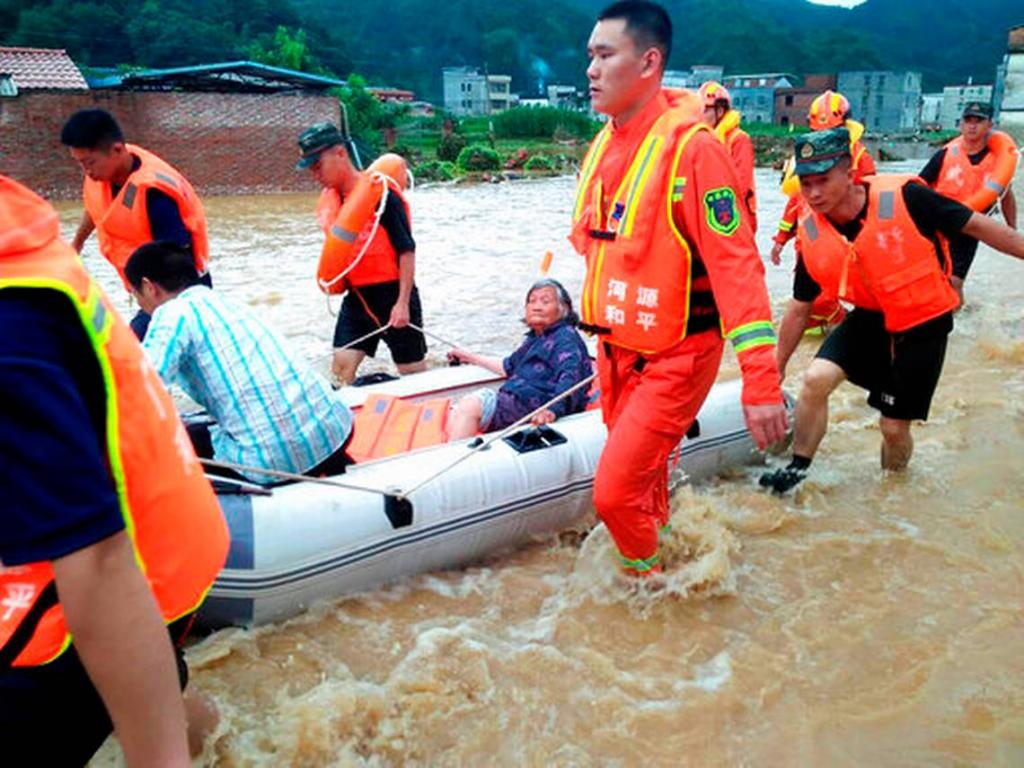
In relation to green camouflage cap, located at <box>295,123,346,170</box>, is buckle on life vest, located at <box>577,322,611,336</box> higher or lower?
lower

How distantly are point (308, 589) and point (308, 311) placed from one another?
5.46 metres

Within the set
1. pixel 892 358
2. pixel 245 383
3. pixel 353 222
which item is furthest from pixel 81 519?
pixel 353 222

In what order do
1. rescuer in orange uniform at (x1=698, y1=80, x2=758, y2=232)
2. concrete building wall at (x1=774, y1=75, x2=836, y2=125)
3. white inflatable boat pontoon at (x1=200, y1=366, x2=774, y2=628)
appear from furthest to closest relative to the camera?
1. concrete building wall at (x1=774, y1=75, x2=836, y2=125)
2. rescuer in orange uniform at (x1=698, y1=80, x2=758, y2=232)
3. white inflatable boat pontoon at (x1=200, y1=366, x2=774, y2=628)

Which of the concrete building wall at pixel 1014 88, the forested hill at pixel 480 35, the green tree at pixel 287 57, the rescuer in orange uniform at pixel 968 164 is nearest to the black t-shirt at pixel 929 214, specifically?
the rescuer in orange uniform at pixel 968 164

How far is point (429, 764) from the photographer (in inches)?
86.5

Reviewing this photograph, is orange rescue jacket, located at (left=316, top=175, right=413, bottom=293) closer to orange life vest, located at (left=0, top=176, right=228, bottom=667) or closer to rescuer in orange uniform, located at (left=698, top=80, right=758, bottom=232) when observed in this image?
rescuer in orange uniform, located at (left=698, top=80, right=758, bottom=232)

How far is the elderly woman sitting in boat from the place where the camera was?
3.69 metres

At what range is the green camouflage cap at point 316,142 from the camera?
4.19 metres

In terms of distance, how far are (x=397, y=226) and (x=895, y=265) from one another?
249cm

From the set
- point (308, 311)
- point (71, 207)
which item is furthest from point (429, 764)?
point (71, 207)

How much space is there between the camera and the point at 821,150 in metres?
3.07

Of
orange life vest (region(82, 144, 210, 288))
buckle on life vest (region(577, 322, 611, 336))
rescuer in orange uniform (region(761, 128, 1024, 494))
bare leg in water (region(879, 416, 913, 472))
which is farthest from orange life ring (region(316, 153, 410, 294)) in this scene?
bare leg in water (region(879, 416, 913, 472))

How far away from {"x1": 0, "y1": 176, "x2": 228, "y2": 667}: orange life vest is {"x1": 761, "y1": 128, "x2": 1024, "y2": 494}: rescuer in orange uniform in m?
2.67

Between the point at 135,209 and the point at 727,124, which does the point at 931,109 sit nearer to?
the point at 727,124
